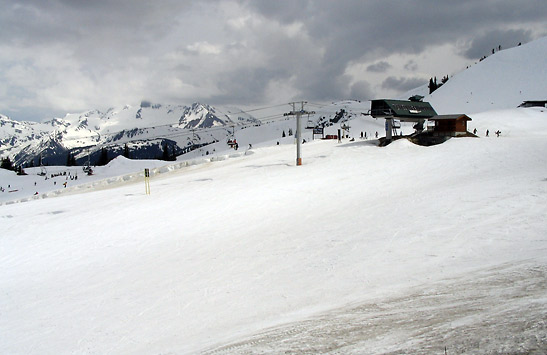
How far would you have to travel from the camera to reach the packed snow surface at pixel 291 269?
859 cm

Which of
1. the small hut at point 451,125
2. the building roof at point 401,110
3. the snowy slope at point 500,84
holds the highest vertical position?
the snowy slope at point 500,84

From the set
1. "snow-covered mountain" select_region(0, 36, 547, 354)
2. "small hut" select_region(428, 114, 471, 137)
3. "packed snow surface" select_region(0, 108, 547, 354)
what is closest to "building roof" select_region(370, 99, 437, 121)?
"small hut" select_region(428, 114, 471, 137)

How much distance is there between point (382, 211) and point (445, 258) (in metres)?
8.19

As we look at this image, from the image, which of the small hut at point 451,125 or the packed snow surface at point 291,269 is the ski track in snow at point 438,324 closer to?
the packed snow surface at point 291,269

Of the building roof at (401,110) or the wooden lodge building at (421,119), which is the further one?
the building roof at (401,110)

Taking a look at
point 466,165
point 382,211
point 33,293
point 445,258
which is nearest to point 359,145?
point 466,165

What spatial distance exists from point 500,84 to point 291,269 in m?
176

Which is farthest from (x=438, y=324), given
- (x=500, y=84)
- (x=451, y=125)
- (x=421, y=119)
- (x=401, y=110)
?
(x=500, y=84)

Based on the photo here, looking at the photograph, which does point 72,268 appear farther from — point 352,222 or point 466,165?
point 466,165

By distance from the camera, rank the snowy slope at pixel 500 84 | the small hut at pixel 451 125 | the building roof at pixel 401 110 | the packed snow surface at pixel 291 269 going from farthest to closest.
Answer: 1. the snowy slope at pixel 500 84
2. the building roof at pixel 401 110
3. the small hut at pixel 451 125
4. the packed snow surface at pixel 291 269

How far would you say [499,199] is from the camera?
20.7 m

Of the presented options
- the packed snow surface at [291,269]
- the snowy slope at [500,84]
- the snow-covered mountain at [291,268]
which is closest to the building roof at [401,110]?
the snow-covered mountain at [291,268]

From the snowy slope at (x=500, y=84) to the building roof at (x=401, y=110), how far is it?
8395cm

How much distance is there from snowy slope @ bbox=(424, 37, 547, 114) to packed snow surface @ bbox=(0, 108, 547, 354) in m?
125
